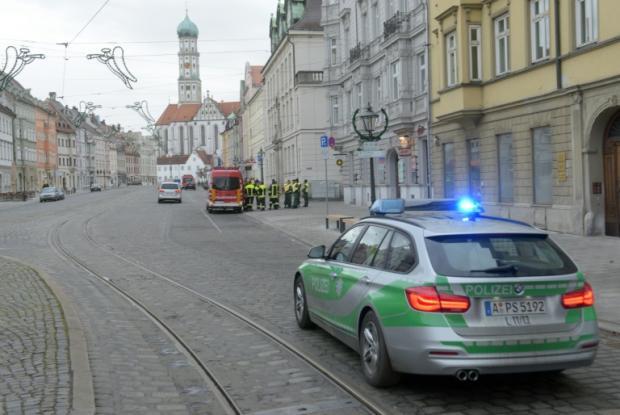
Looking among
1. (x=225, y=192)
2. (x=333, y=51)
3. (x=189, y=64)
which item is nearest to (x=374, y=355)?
(x=225, y=192)

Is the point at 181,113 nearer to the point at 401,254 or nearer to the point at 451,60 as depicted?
the point at 451,60

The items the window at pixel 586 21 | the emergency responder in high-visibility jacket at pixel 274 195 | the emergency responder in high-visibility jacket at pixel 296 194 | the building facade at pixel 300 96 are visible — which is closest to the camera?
the window at pixel 586 21

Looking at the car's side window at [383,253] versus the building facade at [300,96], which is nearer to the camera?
the car's side window at [383,253]

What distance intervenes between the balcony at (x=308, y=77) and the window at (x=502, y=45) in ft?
107

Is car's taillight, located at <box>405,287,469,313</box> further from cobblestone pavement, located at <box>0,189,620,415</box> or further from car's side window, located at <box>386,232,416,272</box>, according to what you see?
cobblestone pavement, located at <box>0,189,620,415</box>

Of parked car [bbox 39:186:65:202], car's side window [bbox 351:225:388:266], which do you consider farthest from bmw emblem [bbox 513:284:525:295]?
parked car [bbox 39:186:65:202]

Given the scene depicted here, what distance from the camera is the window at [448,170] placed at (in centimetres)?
2675

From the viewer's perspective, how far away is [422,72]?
2984 cm

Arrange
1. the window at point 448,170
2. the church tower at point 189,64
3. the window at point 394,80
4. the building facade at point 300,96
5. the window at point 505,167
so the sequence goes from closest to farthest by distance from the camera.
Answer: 1. the window at point 505,167
2. the window at point 448,170
3. the window at point 394,80
4. the building facade at point 300,96
5. the church tower at point 189,64

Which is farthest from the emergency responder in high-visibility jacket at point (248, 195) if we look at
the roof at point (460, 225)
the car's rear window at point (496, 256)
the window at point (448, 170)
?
the car's rear window at point (496, 256)

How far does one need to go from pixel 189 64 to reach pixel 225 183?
136 metres

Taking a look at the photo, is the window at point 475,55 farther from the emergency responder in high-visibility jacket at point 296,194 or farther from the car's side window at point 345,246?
the emergency responder in high-visibility jacket at point 296,194

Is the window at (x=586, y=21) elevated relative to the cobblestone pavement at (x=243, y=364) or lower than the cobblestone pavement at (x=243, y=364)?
elevated

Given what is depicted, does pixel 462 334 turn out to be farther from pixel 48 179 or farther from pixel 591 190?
pixel 48 179
